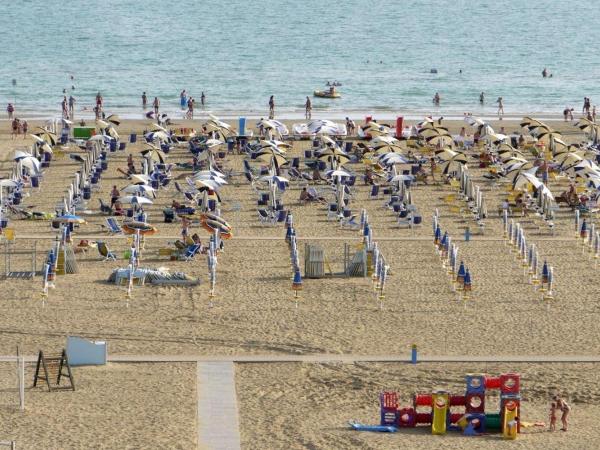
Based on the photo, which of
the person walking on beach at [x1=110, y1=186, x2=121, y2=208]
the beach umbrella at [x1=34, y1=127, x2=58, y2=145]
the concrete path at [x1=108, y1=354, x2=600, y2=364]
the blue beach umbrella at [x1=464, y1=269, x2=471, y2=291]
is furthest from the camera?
the beach umbrella at [x1=34, y1=127, x2=58, y2=145]

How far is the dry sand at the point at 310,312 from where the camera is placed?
3238 cm

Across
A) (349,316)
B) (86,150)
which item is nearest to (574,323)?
(349,316)

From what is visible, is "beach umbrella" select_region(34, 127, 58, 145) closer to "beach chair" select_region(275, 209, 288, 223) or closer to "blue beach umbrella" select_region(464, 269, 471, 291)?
"beach chair" select_region(275, 209, 288, 223)

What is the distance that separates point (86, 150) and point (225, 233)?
17.0 meters

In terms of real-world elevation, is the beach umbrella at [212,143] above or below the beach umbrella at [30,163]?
above

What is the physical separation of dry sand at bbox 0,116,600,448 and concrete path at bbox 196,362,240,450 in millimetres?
251

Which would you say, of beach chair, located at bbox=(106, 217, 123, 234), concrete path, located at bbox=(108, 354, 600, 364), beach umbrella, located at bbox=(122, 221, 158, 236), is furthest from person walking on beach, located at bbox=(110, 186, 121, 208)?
concrete path, located at bbox=(108, 354, 600, 364)

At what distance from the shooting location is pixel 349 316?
121 ft

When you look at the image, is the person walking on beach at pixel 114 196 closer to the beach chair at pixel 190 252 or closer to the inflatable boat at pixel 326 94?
the beach chair at pixel 190 252

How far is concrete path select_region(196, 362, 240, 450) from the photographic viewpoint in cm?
2873

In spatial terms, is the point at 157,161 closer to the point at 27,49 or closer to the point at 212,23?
the point at 27,49

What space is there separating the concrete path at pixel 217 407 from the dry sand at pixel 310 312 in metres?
0.25

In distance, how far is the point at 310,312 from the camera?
3722 centimetres

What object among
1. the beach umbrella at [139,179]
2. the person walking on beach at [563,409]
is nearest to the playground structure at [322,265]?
the beach umbrella at [139,179]
